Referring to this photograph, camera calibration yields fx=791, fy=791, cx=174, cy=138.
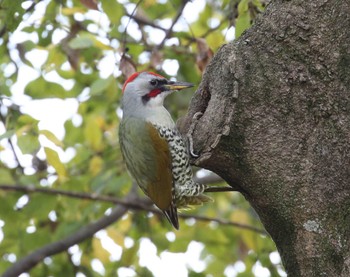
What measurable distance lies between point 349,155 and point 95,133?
10.3 ft

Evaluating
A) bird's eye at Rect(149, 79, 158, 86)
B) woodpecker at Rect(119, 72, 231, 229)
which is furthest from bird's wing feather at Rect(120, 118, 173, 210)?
bird's eye at Rect(149, 79, 158, 86)

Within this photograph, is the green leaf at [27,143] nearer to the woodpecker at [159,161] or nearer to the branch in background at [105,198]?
the woodpecker at [159,161]

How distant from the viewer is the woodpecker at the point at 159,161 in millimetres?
4147

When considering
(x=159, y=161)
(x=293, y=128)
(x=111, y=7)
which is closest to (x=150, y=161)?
(x=159, y=161)

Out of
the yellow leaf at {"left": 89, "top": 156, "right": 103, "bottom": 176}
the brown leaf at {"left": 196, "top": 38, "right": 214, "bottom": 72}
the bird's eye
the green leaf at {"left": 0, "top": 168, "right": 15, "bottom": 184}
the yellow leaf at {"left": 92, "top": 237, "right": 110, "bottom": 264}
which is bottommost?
the yellow leaf at {"left": 92, "top": 237, "right": 110, "bottom": 264}

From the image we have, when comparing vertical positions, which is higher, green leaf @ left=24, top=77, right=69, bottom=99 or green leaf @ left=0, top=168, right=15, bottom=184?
green leaf @ left=24, top=77, right=69, bottom=99

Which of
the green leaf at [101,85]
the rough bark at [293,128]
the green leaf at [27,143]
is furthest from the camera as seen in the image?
the green leaf at [101,85]

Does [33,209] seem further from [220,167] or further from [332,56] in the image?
[332,56]

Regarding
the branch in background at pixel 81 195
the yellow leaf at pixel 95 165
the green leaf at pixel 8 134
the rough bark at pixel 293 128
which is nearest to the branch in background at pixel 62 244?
the branch in background at pixel 81 195

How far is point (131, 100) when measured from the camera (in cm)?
444

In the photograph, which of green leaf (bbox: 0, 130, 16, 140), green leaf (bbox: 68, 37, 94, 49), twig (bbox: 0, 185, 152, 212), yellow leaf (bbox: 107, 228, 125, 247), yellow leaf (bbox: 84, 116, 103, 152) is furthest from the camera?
yellow leaf (bbox: 84, 116, 103, 152)

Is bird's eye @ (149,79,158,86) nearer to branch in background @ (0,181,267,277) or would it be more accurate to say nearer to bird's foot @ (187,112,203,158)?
bird's foot @ (187,112,203,158)

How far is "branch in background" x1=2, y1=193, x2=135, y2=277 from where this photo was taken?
544cm

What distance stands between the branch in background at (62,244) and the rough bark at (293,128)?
7.67ft
